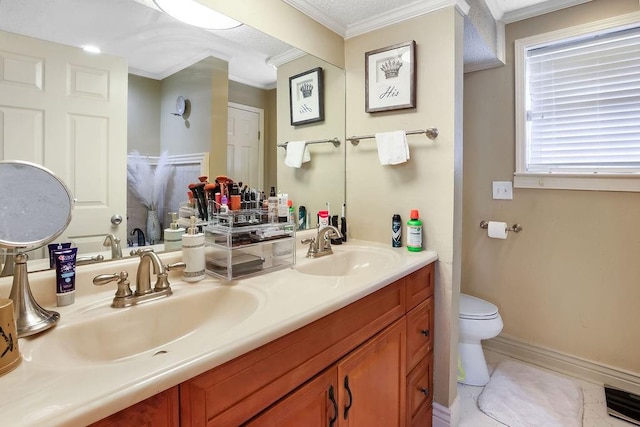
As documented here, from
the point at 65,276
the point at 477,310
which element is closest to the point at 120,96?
the point at 65,276

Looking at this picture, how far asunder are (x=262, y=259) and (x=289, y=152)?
689 millimetres

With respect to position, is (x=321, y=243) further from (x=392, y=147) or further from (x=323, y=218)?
(x=392, y=147)

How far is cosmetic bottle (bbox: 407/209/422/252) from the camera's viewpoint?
157 cm

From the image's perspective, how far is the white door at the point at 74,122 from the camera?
2.88ft

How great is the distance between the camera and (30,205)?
765 millimetres

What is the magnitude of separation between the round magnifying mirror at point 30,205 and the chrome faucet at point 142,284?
7.1 inches

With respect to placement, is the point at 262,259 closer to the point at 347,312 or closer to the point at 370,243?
the point at 347,312

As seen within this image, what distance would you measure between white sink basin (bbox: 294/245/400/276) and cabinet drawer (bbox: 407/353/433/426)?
1.57 ft

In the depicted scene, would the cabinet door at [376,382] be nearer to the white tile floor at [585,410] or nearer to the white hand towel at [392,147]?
the white tile floor at [585,410]

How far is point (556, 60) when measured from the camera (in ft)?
6.51

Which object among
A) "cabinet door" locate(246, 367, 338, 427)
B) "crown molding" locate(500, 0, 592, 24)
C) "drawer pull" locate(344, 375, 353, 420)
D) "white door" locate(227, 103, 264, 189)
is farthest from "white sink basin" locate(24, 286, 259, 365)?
"crown molding" locate(500, 0, 592, 24)

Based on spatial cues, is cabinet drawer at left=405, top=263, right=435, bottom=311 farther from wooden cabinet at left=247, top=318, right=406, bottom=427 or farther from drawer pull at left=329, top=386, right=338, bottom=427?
drawer pull at left=329, top=386, right=338, bottom=427

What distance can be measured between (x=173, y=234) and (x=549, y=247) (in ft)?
6.95

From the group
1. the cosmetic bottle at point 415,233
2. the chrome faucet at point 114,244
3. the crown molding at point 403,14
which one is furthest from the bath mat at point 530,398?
the crown molding at point 403,14
